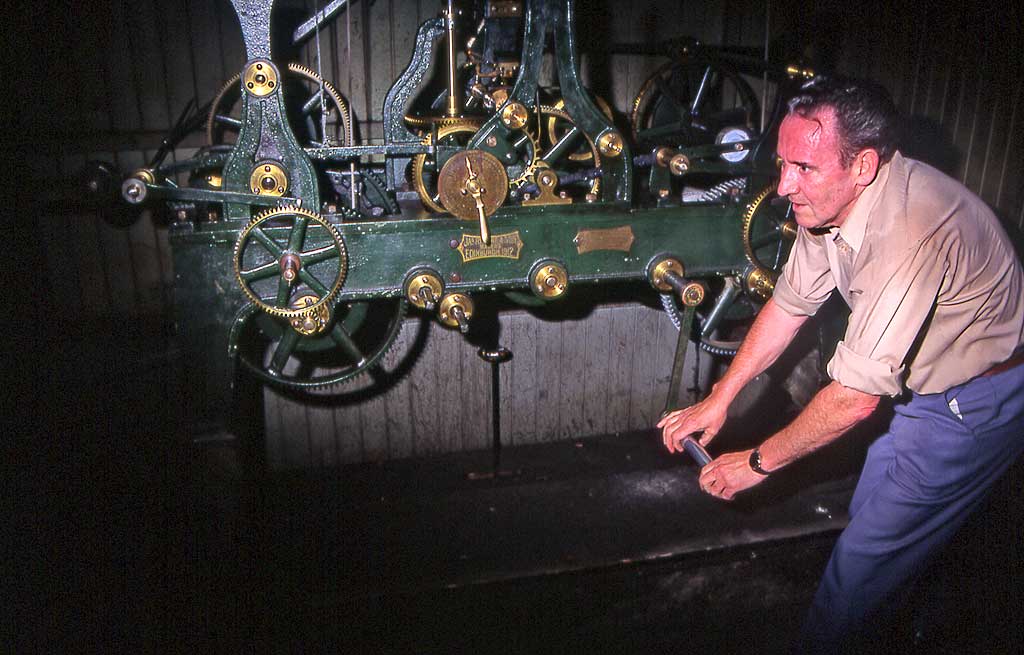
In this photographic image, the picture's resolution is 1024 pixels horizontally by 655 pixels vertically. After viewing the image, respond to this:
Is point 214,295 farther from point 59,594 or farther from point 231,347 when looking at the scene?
point 59,594

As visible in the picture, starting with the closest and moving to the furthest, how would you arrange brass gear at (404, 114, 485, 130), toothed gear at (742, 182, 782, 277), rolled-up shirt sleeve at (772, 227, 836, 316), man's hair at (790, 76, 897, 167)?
man's hair at (790, 76, 897, 167) < rolled-up shirt sleeve at (772, 227, 836, 316) < brass gear at (404, 114, 485, 130) < toothed gear at (742, 182, 782, 277)

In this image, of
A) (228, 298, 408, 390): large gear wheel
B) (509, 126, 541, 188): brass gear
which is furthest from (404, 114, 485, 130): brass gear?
(228, 298, 408, 390): large gear wheel

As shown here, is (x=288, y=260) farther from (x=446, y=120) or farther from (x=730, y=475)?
(x=730, y=475)

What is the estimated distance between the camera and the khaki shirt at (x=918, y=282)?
186cm

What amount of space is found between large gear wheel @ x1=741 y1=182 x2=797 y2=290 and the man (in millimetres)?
580

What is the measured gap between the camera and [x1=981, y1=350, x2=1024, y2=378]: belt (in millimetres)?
2203

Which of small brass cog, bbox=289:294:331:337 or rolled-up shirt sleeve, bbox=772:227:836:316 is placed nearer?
rolled-up shirt sleeve, bbox=772:227:836:316

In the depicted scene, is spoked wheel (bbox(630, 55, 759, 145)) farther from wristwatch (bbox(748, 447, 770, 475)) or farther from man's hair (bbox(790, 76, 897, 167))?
wristwatch (bbox(748, 447, 770, 475))

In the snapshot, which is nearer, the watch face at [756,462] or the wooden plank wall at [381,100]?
the watch face at [756,462]

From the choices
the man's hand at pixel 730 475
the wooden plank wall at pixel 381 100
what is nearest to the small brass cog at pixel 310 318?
the wooden plank wall at pixel 381 100

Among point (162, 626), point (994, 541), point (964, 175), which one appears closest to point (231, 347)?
point (162, 626)

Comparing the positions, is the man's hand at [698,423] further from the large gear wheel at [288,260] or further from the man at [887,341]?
the large gear wheel at [288,260]

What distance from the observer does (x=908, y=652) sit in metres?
2.85

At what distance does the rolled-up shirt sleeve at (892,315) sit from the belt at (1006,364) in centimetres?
52
